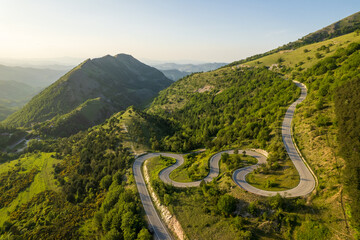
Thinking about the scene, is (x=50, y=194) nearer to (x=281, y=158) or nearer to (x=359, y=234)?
(x=281, y=158)

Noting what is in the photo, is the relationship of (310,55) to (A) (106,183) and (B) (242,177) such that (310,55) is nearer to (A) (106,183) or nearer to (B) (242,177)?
(B) (242,177)

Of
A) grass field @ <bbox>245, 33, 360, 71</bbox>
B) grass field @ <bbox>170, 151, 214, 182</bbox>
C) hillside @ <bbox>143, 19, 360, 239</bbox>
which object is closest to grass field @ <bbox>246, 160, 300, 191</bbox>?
hillside @ <bbox>143, 19, 360, 239</bbox>

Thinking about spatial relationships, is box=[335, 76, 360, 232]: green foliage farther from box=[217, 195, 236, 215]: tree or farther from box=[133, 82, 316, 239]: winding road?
box=[217, 195, 236, 215]: tree

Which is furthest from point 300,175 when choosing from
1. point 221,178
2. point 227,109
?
point 227,109

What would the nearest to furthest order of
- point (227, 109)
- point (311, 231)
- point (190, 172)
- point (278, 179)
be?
point (311, 231)
point (278, 179)
point (190, 172)
point (227, 109)

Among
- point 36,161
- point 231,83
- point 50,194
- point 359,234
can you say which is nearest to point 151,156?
point 50,194

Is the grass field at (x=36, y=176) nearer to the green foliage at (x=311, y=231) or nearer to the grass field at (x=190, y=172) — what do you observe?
the grass field at (x=190, y=172)
